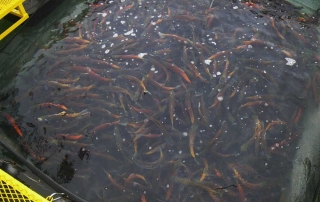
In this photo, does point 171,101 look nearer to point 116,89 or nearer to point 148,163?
point 116,89

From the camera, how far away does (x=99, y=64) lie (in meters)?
5.27

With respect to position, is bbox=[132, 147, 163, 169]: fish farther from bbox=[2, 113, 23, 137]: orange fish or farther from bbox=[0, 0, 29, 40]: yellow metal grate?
bbox=[0, 0, 29, 40]: yellow metal grate

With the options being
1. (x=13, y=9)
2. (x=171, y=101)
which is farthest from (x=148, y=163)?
(x=13, y=9)

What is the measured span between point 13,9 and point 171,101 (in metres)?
3.12

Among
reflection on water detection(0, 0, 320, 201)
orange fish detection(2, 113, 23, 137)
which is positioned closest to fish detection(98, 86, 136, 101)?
reflection on water detection(0, 0, 320, 201)

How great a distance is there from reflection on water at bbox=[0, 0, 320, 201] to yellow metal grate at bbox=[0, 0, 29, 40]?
0.77 m

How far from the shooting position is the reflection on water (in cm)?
426

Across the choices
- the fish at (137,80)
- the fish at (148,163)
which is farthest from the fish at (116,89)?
the fish at (148,163)

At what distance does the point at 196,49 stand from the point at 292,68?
1.41 metres

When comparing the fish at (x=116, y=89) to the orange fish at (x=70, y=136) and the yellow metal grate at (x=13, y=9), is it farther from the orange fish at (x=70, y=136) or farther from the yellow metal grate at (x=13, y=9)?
the yellow metal grate at (x=13, y=9)

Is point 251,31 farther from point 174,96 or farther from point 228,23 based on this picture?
point 174,96

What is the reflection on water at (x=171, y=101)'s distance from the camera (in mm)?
4262

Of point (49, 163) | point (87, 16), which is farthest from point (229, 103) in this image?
point (87, 16)

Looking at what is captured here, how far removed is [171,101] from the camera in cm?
482
